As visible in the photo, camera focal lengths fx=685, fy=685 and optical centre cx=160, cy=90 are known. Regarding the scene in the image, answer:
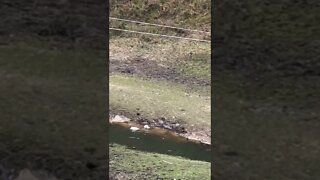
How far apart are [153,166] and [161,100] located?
2235mm

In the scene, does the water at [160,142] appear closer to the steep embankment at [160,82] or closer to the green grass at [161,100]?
the steep embankment at [160,82]

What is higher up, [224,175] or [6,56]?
[6,56]

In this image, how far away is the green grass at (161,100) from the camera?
24.0ft

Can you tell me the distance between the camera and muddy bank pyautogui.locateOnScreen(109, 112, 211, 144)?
6.84 m

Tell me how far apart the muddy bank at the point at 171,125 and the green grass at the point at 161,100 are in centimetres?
9

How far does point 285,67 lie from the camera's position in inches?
132

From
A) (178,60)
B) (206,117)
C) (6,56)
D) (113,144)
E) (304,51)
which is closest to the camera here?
(304,51)

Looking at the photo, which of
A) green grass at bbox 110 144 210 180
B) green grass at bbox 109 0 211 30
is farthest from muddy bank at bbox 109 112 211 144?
green grass at bbox 109 0 211 30

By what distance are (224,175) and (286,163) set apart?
0.31 m

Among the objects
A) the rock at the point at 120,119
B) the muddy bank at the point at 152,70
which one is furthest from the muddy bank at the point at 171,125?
the muddy bank at the point at 152,70

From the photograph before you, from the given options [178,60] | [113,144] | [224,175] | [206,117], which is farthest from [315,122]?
[178,60]

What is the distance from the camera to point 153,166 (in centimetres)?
545

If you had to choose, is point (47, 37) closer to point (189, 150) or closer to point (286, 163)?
point (286, 163)

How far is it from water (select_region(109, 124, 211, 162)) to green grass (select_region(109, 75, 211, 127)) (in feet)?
1.13
